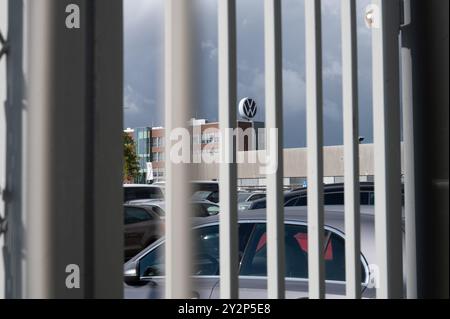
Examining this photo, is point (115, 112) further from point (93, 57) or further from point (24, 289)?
point (24, 289)

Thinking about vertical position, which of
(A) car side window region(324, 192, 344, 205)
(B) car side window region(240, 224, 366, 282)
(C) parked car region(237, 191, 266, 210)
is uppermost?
(A) car side window region(324, 192, 344, 205)

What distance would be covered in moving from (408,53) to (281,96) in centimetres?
62

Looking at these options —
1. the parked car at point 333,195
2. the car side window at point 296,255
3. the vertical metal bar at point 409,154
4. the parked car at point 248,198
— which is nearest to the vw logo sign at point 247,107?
Answer: the vertical metal bar at point 409,154

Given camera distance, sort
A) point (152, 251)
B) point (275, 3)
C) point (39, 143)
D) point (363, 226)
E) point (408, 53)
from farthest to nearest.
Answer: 1. point (152, 251)
2. point (363, 226)
3. point (408, 53)
4. point (275, 3)
5. point (39, 143)

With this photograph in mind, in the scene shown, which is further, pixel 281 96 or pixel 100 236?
pixel 281 96

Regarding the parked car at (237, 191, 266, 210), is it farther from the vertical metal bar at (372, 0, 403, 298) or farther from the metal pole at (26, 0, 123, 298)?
the metal pole at (26, 0, 123, 298)

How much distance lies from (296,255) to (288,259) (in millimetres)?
61

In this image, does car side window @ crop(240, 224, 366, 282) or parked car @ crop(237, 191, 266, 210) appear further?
parked car @ crop(237, 191, 266, 210)

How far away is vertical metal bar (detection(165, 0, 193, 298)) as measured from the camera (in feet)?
5.34

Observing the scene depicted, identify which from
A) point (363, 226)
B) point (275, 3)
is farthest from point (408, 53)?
point (363, 226)

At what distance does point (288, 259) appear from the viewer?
425 centimetres

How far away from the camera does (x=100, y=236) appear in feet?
4.97

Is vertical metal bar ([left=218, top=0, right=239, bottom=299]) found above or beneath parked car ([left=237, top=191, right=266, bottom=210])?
above

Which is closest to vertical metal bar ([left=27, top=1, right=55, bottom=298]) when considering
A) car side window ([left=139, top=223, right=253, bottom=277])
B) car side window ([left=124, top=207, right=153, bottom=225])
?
car side window ([left=139, top=223, right=253, bottom=277])
